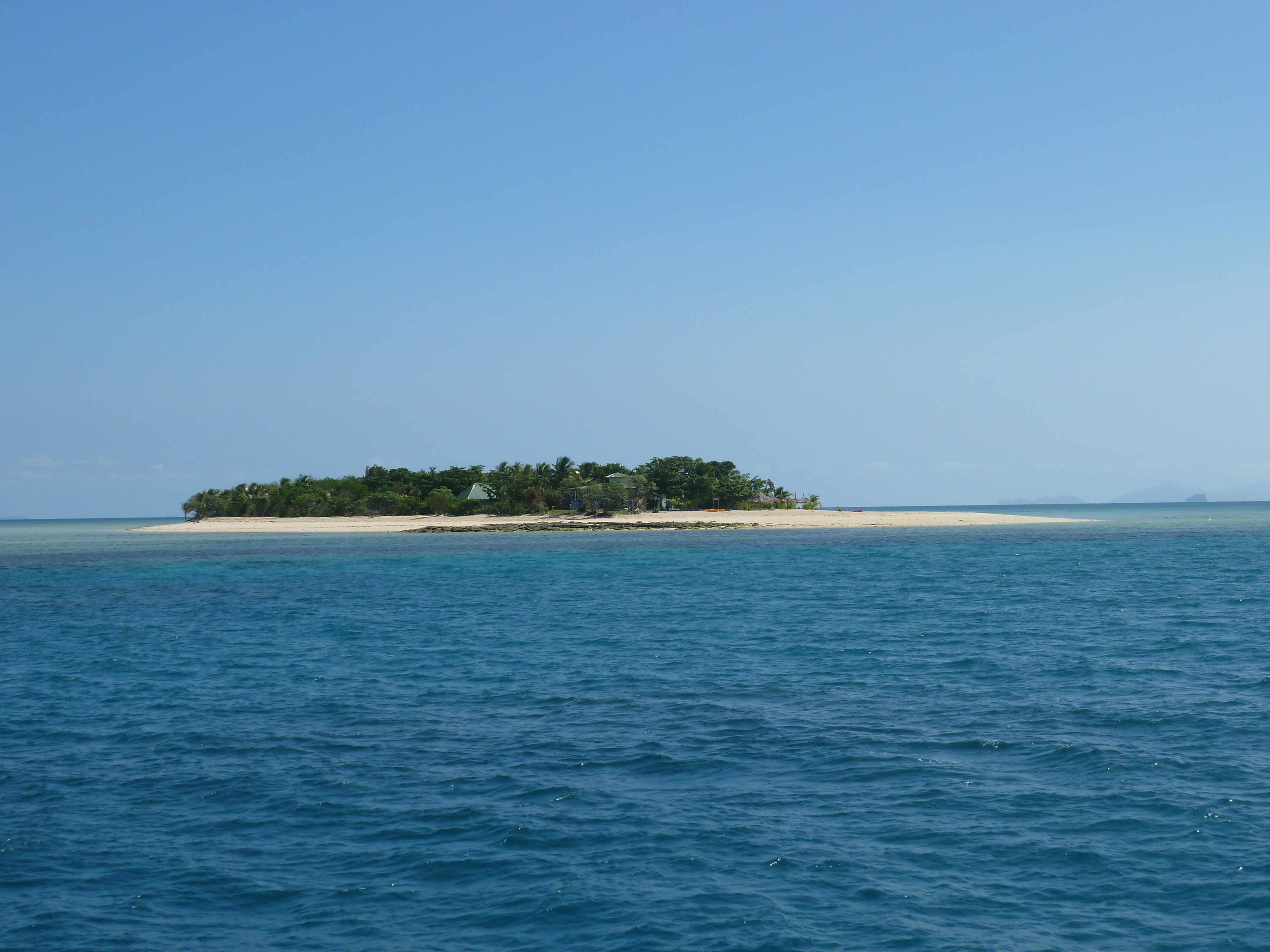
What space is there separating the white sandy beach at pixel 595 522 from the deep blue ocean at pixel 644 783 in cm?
7443

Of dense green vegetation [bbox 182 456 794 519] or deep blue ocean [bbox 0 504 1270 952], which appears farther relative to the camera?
dense green vegetation [bbox 182 456 794 519]

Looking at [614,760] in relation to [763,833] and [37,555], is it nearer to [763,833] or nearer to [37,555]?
[763,833]

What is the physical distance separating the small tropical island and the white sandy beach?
0.31m

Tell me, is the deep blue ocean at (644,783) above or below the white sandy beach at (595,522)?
below

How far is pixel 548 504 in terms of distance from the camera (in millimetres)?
122938

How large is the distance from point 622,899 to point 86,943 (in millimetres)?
5325

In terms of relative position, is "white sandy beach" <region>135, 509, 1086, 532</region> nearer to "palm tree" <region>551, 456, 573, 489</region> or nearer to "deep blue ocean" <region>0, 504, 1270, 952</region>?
"palm tree" <region>551, 456, 573, 489</region>

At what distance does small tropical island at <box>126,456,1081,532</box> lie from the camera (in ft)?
378

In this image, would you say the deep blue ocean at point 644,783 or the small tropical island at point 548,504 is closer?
the deep blue ocean at point 644,783

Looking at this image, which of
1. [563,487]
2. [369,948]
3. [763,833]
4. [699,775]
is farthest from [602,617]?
[563,487]

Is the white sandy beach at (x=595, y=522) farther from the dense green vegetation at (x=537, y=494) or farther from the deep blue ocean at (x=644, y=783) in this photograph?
the deep blue ocean at (x=644, y=783)

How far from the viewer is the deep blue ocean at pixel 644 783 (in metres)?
9.97

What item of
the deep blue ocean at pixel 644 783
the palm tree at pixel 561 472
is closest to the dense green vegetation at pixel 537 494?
the palm tree at pixel 561 472

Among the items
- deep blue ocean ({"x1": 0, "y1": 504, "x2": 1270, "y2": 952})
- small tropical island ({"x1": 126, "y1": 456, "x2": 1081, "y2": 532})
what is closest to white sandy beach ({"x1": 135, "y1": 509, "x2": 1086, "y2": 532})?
small tropical island ({"x1": 126, "y1": 456, "x2": 1081, "y2": 532})
